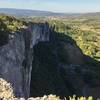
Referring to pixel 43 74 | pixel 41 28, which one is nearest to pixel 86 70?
pixel 41 28

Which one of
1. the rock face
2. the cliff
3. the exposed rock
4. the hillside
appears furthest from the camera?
the hillside

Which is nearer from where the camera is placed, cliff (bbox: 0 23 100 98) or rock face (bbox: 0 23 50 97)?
Result: rock face (bbox: 0 23 50 97)

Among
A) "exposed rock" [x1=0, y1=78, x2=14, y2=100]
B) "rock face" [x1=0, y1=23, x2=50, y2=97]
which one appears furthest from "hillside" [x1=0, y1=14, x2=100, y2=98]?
"exposed rock" [x1=0, y1=78, x2=14, y2=100]

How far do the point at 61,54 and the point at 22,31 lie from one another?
123 feet

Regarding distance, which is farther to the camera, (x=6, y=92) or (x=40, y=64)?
(x=40, y=64)

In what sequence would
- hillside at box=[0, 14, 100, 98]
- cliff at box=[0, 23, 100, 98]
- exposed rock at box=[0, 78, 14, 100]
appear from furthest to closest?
hillside at box=[0, 14, 100, 98] → cliff at box=[0, 23, 100, 98] → exposed rock at box=[0, 78, 14, 100]

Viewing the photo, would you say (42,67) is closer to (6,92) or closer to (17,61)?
(17,61)

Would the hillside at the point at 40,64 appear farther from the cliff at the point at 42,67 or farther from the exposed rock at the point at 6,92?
the exposed rock at the point at 6,92

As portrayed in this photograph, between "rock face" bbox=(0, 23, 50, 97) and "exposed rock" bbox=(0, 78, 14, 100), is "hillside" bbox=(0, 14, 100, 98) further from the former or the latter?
"exposed rock" bbox=(0, 78, 14, 100)

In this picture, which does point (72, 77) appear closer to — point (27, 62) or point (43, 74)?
point (43, 74)

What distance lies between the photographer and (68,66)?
5997cm

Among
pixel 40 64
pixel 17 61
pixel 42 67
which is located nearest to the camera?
pixel 17 61

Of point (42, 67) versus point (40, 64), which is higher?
point (40, 64)

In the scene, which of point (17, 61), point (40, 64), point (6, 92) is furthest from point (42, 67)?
A: point (6, 92)
